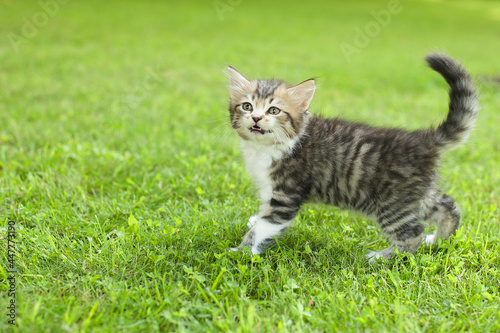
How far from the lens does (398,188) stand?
3170mm

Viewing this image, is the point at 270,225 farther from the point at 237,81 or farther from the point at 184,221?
the point at 237,81

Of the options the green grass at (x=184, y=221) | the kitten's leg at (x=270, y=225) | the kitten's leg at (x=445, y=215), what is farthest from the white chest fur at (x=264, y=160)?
the kitten's leg at (x=445, y=215)

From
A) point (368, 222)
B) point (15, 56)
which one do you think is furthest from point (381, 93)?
point (15, 56)

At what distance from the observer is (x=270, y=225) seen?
10.7 feet

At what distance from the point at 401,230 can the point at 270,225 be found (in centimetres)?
101

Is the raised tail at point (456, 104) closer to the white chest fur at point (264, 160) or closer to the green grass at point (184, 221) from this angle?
the green grass at point (184, 221)

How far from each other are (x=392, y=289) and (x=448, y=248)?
0.76 metres

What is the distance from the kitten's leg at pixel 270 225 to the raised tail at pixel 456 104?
1249 millimetres

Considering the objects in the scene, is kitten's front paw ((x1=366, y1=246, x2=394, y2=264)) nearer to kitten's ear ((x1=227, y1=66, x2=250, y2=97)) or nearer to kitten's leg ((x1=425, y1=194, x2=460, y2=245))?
kitten's leg ((x1=425, y1=194, x2=460, y2=245))

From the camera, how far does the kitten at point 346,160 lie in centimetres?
316

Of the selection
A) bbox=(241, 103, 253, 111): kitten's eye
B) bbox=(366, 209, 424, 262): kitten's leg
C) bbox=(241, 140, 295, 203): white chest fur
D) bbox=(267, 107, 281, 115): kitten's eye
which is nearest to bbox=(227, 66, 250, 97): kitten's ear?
bbox=(241, 103, 253, 111): kitten's eye

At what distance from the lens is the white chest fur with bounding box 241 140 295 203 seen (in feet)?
11.1

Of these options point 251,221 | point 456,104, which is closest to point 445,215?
point 456,104

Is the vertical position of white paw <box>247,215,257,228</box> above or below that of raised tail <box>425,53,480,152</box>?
below
